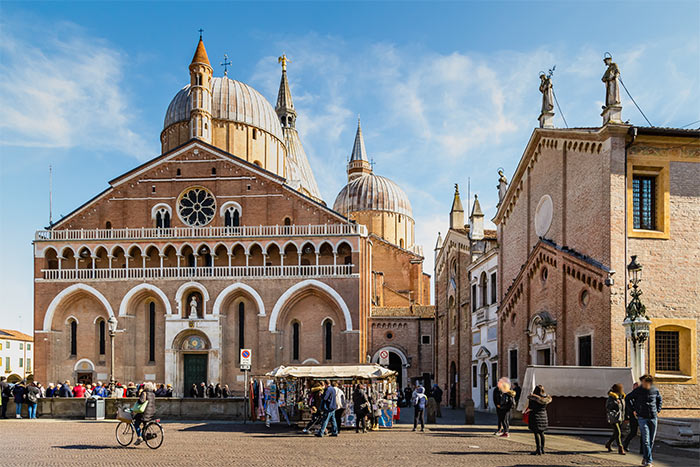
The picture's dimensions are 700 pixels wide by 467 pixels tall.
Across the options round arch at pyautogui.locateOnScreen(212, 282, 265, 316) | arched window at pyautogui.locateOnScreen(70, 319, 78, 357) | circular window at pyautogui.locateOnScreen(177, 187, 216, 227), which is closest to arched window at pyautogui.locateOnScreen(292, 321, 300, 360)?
round arch at pyautogui.locateOnScreen(212, 282, 265, 316)

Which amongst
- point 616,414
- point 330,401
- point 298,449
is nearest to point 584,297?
point 616,414

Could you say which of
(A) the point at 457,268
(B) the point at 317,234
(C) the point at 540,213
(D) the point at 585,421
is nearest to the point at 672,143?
(C) the point at 540,213

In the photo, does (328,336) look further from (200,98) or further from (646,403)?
(646,403)

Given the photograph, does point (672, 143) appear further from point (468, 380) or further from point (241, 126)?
point (241, 126)

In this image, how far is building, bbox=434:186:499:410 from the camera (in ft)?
101

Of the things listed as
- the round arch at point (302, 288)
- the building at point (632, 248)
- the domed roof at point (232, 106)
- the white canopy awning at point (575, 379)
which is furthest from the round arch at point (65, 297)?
the white canopy awning at point (575, 379)

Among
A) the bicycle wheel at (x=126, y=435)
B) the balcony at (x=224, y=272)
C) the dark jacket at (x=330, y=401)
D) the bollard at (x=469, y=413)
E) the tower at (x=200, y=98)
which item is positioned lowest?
the bollard at (x=469, y=413)

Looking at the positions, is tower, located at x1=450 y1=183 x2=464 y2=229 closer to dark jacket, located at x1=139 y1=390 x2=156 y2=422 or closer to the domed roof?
the domed roof

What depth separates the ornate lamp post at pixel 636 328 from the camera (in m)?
17.4

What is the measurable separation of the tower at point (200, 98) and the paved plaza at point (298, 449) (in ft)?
87.4

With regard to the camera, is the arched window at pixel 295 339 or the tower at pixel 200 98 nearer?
the arched window at pixel 295 339

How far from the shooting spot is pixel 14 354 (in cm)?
8175

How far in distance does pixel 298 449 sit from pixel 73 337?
97.6 ft

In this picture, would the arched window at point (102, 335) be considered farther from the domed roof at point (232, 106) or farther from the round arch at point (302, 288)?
the domed roof at point (232, 106)
